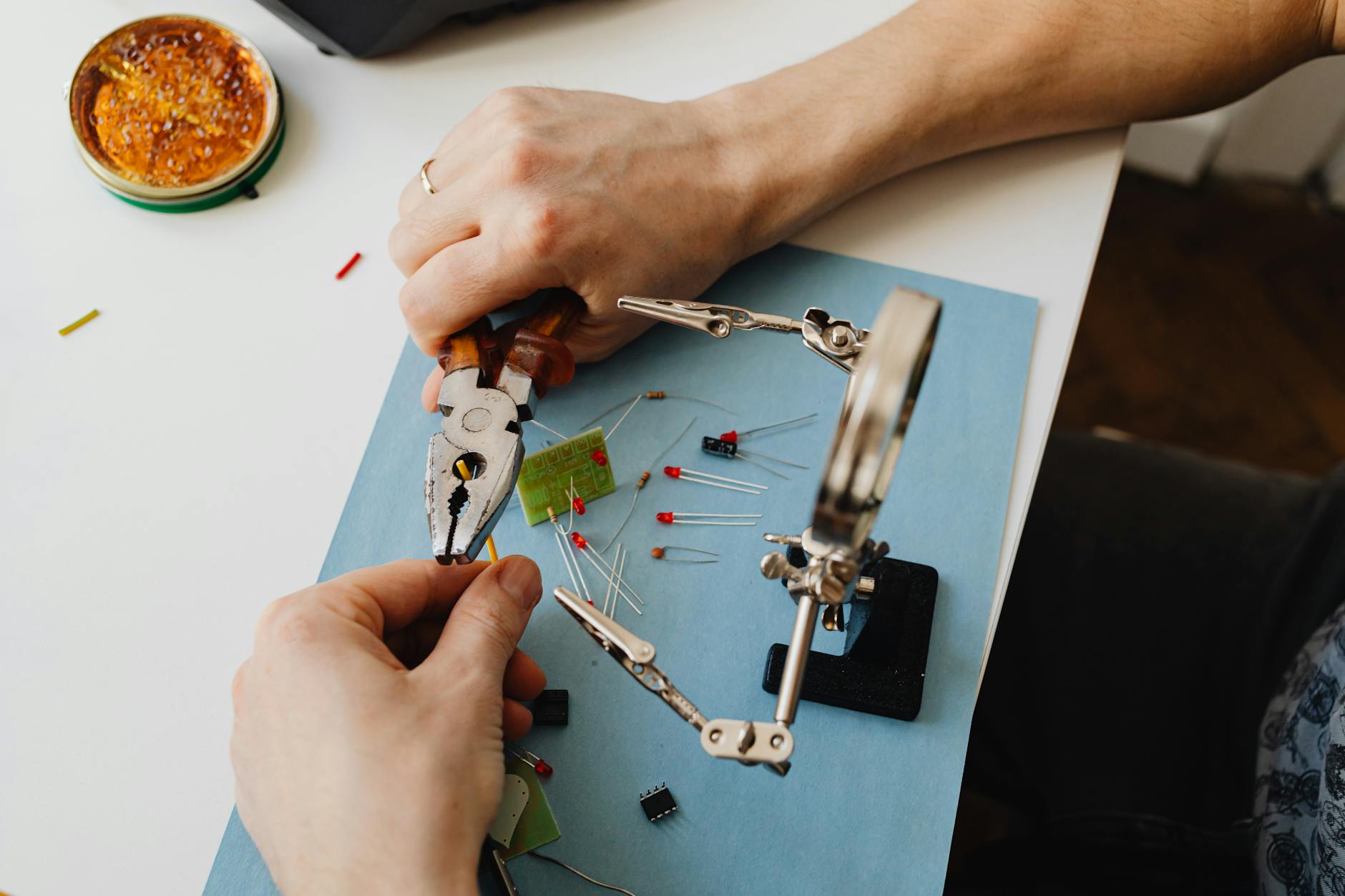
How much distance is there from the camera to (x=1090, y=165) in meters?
1.11

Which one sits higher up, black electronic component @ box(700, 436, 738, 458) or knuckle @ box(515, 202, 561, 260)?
knuckle @ box(515, 202, 561, 260)

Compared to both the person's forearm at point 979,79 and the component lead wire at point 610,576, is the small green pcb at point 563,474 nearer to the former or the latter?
the component lead wire at point 610,576

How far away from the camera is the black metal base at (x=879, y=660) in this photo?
88cm

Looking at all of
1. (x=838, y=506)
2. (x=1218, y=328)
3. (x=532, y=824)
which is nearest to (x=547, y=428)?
(x=532, y=824)

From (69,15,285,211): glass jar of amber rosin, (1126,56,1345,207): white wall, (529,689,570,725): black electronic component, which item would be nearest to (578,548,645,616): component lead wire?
(529,689,570,725): black electronic component

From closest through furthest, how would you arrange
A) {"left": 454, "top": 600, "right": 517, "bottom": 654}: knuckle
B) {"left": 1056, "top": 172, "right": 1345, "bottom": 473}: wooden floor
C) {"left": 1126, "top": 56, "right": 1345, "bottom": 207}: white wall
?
{"left": 454, "top": 600, "right": 517, "bottom": 654}: knuckle → {"left": 1126, "top": 56, "right": 1345, "bottom": 207}: white wall → {"left": 1056, "top": 172, "right": 1345, "bottom": 473}: wooden floor

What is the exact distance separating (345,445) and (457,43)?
0.54 metres

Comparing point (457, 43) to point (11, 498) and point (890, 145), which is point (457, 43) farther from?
point (11, 498)

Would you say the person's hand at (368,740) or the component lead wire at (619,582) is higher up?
the component lead wire at (619,582)

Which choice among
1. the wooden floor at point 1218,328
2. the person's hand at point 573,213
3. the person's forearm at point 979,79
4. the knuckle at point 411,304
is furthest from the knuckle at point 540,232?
the wooden floor at point 1218,328

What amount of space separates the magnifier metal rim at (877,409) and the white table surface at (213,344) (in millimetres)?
450

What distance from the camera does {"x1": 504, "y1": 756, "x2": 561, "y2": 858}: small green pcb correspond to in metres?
0.84

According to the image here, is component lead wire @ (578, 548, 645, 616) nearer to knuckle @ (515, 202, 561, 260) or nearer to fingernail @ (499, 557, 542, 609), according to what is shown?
fingernail @ (499, 557, 542, 609)

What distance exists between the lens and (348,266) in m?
1.08
